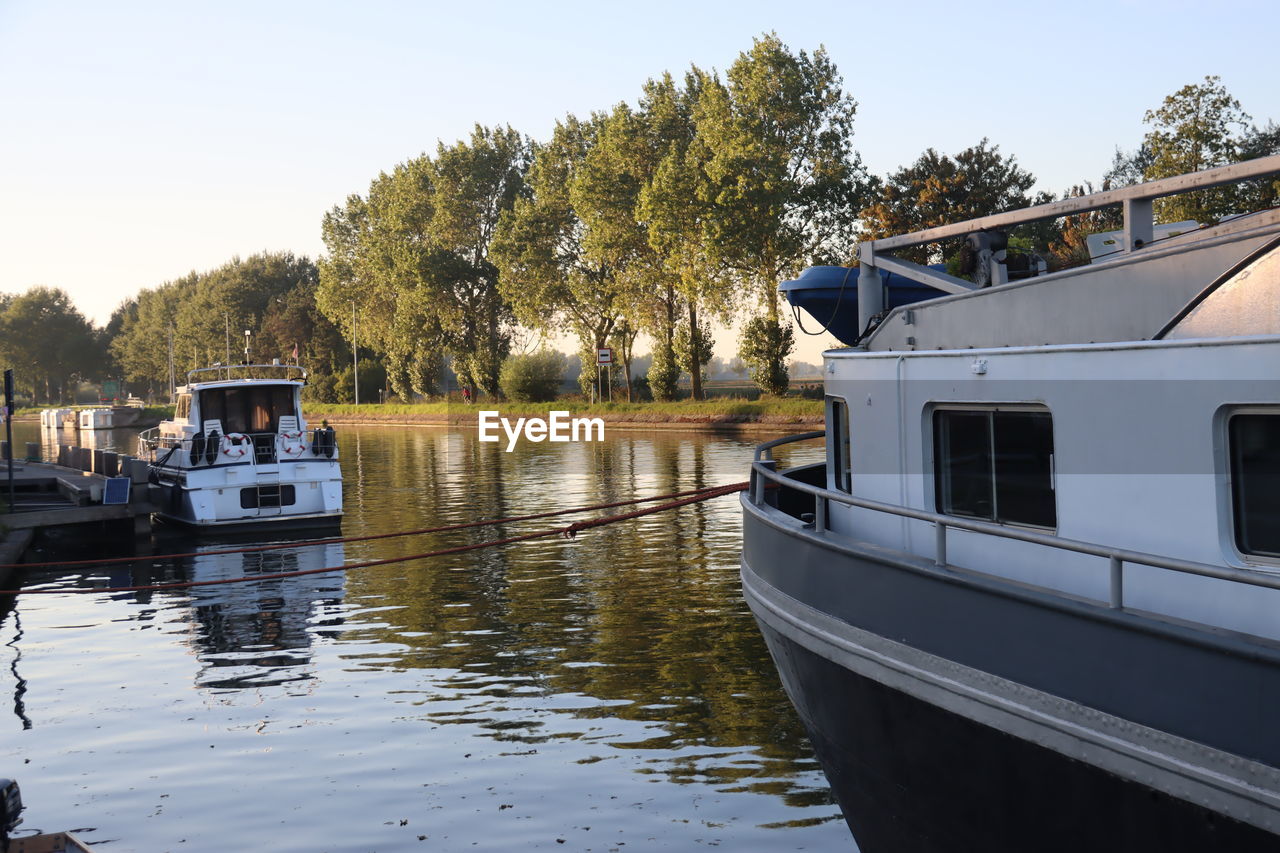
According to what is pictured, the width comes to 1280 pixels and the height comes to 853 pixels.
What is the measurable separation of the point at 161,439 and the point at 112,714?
1965 centimetres

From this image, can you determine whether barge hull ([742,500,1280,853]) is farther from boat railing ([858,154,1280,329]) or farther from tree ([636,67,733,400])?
tree ([636,67,733,400])

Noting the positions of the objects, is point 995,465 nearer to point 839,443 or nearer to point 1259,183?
point 839,443

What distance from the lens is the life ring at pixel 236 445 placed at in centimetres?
2595

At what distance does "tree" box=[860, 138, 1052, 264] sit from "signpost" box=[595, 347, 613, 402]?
17.3 m

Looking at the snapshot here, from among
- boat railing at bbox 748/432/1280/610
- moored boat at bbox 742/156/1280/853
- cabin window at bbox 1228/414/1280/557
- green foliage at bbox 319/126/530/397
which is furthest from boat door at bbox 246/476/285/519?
green foliage at bbox 319/126/530/397

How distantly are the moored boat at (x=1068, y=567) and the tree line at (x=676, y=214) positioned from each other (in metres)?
38.7

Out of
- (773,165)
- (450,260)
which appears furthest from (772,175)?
(450,260)

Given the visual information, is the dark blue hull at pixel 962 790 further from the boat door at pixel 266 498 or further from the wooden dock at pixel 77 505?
the boat door at pixel 266 498

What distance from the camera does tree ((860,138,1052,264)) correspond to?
6188 centimetres

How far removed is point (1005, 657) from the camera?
6246 mm

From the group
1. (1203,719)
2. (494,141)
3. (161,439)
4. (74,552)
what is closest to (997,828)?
(1203,719)

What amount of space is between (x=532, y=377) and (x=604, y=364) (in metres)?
8.89

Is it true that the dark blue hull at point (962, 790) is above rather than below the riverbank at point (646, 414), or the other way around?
below

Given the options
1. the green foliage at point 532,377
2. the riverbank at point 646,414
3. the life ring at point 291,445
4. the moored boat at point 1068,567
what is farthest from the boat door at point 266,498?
the green foliage at point 532,377
